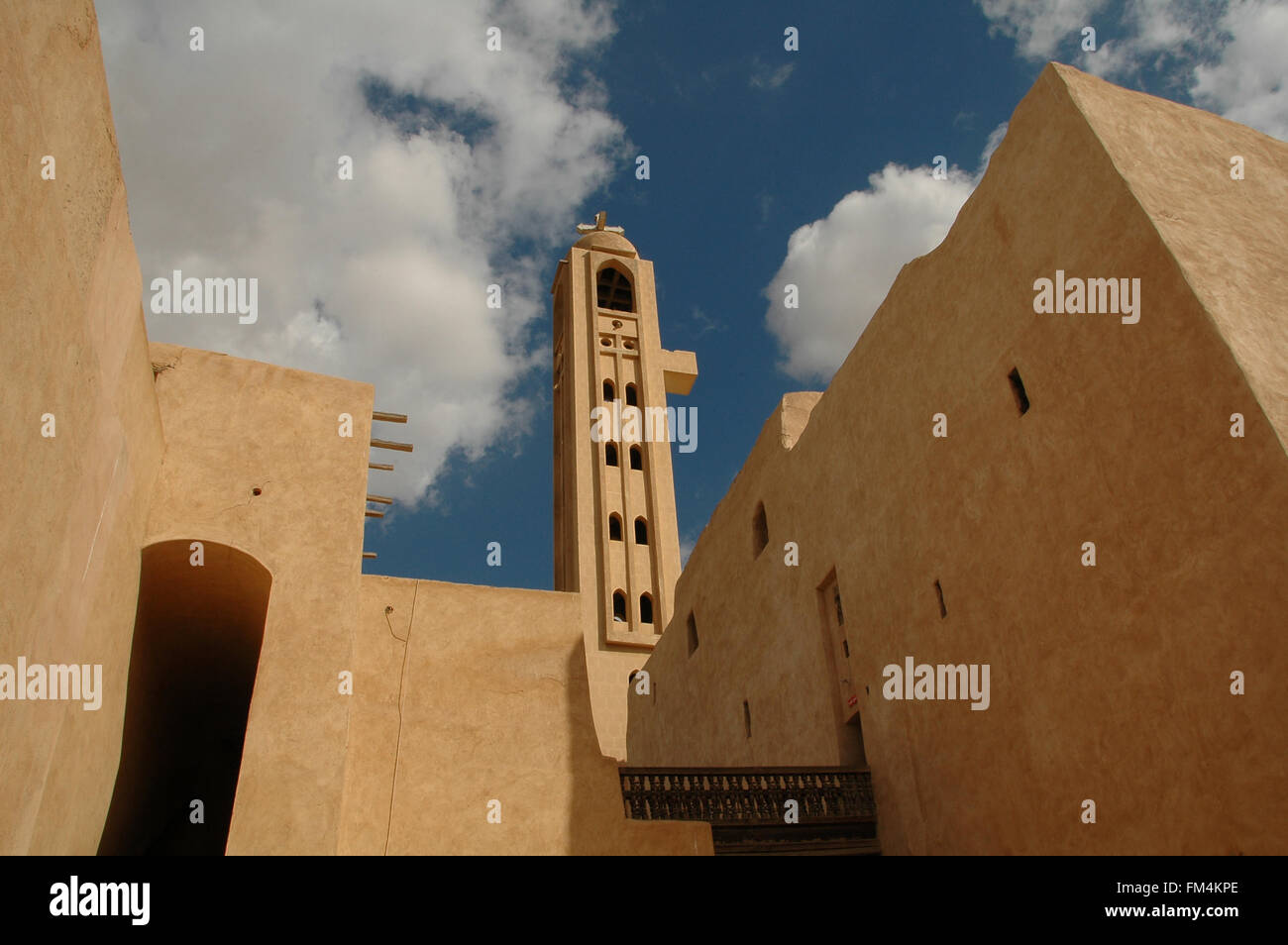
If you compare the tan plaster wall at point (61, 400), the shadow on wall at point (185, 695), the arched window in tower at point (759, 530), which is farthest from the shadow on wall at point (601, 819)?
the arched window in tower at point (759, 530)

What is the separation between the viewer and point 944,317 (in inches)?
432

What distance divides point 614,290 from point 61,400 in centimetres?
2875

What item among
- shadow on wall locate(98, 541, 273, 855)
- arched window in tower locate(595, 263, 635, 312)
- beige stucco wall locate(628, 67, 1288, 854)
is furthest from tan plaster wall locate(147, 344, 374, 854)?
arched window in tower locate(595, 263, 635, 312)

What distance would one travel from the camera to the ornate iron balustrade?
10414mm

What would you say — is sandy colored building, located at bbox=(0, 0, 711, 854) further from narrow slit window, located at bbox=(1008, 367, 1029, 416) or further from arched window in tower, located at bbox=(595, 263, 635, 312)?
arched window in tower, located at bbox=(595, 263, 635, 312)

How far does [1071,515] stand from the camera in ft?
28.5

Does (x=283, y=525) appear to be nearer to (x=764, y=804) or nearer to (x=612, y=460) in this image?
(x=764, y=804)

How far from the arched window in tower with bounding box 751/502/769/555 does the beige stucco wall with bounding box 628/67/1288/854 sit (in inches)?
86.7

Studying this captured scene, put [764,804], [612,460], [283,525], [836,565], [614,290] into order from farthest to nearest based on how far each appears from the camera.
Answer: [614,290], [612,460], [836,565], [764,804], [283,525]

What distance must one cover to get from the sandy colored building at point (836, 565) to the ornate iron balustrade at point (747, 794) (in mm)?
56

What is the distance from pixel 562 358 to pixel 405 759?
2448 cm

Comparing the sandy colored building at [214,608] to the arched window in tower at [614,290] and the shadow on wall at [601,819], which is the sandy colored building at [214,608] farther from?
the arched window in tower at [614,290]

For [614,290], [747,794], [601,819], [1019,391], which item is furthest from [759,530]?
[614,290]

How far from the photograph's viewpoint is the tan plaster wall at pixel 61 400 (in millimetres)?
5316
